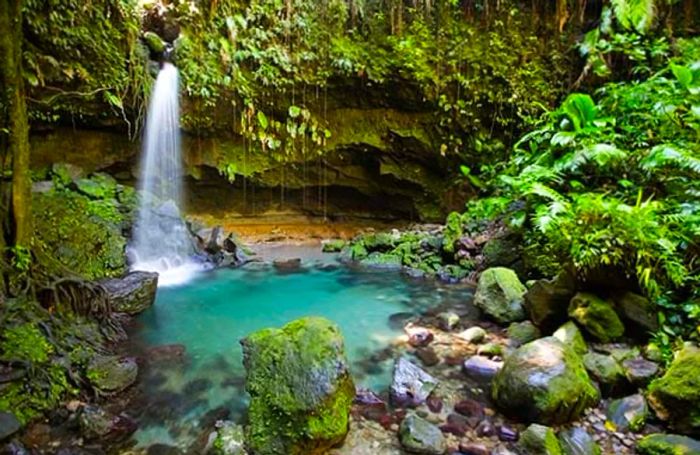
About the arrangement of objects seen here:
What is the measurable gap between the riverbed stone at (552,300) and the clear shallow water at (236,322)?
1.54 metres

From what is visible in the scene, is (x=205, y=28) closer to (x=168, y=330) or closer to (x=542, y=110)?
(x=168, y=330)

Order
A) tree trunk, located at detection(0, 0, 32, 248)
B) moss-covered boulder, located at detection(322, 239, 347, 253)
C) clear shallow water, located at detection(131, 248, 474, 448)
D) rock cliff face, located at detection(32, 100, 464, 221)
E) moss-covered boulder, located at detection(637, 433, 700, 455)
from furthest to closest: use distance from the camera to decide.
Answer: moss-covered boulder, located at detection(322, 239, 347, 253) < rock cliff face, located at detection(32, 100, 464, 221) < tree trunk, located at detection(0, 0, 32, 248) < clear shallow water, located at detection(131, 248, 474, 448) < moss-covered boulder, located at detection(637, 433, 700, 455)

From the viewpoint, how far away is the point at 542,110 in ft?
Result: 30.0

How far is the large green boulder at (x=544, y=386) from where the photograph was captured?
304 centimetres

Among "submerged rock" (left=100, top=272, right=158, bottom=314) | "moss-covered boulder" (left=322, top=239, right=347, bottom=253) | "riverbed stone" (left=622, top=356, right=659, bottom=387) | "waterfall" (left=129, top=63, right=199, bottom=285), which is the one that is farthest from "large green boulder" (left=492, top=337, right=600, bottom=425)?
"moss-covered boulder" (left=322, top=239, right=347, bottom=253)

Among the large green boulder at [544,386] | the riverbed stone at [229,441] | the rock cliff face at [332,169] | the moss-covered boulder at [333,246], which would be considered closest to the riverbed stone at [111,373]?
the riverbed stone at [229,441]

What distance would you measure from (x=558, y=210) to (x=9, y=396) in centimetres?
531

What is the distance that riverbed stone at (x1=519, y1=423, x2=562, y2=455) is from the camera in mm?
2781

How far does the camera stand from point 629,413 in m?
3.11

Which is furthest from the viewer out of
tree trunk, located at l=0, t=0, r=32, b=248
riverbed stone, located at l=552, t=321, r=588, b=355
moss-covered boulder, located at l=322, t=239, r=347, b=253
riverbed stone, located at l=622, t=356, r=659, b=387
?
moss-covered boulder, located at l=322, t=239, r=347, b=253

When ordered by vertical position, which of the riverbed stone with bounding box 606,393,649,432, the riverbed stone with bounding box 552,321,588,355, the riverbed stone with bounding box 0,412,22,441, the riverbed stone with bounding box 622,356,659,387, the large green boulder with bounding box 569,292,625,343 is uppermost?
the large green boulder with bounding box 569,292,625,343

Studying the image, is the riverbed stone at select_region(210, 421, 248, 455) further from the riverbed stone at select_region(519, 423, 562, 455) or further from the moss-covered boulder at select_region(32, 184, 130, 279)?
the moss-covered boulder at select_region(32, 184, 130, 279)

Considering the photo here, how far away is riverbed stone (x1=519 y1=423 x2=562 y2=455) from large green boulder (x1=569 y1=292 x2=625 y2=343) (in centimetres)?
133

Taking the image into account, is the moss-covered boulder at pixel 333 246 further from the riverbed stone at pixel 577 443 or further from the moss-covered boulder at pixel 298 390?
the riverbed stone at pixel 577 443
